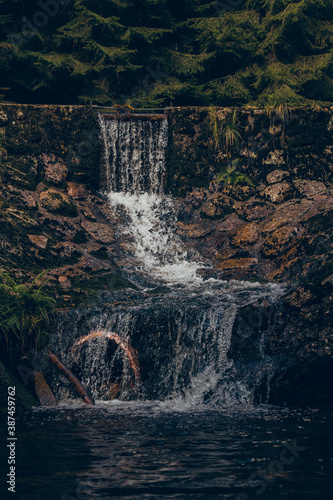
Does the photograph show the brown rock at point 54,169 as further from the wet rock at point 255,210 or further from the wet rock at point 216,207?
the wet rock at point 255,210

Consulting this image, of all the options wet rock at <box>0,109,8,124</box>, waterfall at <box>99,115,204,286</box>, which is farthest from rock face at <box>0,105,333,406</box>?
waterfall at <box>99,115,204,286</box>

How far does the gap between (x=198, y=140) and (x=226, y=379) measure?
8.48 meters

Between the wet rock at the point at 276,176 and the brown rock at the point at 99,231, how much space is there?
4.54 meters

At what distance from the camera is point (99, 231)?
1539 centimetres

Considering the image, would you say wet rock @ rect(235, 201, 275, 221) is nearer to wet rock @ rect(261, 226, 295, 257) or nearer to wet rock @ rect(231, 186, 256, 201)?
wet rock @ rect(231, 186, 256, 201)

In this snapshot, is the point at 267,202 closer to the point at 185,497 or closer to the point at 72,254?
the point at 72,254

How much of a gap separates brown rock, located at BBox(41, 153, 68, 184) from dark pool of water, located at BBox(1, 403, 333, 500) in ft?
26.3

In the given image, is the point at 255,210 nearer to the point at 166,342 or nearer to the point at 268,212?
the point at 268,212

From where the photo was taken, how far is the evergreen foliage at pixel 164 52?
60.1 ft

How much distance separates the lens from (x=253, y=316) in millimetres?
10867

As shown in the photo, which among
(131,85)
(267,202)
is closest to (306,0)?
(131,85)

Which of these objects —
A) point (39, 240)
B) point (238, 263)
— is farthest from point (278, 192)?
point (39, 240)

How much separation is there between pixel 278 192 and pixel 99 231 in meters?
4.86

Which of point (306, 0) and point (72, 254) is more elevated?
point (306, 0)
